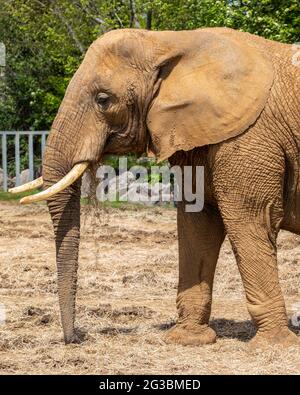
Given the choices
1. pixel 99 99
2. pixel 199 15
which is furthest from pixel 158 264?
pixel 199 15

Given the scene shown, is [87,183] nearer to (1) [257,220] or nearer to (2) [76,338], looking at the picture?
(2) [76,338]

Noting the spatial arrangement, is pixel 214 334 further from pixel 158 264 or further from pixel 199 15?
pixel 199 15

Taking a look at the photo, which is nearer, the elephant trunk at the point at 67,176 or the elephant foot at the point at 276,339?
the elephant trunk at the point at 67,176

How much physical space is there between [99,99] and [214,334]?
1.77 metres

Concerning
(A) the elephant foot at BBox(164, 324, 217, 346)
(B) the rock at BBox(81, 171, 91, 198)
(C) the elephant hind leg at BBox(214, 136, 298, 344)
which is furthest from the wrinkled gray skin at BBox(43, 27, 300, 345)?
(A) the elephant foot at BBox(164, 324, 217, 346)

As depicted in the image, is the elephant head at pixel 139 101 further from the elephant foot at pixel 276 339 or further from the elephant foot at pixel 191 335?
the elephant foot at pixel 276 339

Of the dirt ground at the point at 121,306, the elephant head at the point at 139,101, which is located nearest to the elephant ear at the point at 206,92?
the elephant head at the point at 139,101

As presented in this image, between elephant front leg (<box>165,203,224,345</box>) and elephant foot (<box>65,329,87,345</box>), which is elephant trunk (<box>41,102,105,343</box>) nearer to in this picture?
elephant foot (<box>65,329,87,345</box>)

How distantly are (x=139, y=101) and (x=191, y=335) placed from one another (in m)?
1.63

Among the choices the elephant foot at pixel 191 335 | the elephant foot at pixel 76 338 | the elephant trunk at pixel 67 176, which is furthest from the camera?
the elephant foot at pixel 191 335

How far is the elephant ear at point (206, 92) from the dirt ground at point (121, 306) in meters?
0.93

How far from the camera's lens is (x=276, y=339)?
584cm

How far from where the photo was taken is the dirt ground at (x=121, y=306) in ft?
18.4

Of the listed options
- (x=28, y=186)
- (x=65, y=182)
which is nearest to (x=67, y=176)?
(x=65, y=182)
